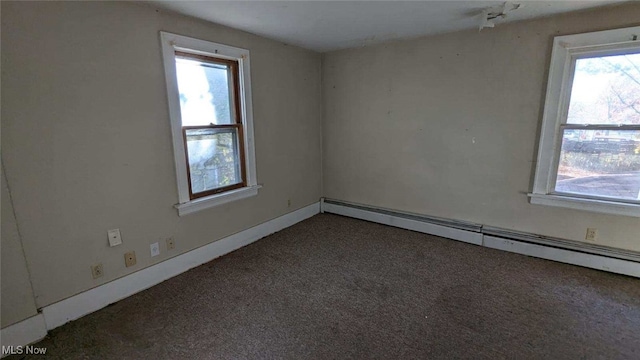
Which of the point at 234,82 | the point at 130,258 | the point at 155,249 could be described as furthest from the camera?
the point at 234,82

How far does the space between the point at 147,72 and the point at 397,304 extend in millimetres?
2607

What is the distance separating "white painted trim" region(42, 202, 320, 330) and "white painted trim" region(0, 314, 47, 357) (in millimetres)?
40

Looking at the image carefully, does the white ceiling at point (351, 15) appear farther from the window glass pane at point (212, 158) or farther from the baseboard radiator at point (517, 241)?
the baseboard radiator at point (517, 241)

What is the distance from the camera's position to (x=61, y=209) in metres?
1.94

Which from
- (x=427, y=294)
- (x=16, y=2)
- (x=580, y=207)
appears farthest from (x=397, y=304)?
(x=16, y=2)

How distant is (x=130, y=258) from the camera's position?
2.33m

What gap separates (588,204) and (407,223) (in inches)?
66.4

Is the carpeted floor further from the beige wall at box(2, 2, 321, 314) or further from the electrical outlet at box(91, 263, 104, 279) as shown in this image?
→ the beige wall at box(2, 2, 321, 314)

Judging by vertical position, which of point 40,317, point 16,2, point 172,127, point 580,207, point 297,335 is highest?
point 16,2

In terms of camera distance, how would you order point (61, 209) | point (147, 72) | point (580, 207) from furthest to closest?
point (580, 207)
point (147, 72)
point (61, 209)

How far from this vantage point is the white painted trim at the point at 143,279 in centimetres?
200

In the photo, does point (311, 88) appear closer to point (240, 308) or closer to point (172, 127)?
point (172, 127)

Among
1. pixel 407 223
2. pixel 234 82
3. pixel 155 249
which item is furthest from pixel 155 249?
pixel 407 223

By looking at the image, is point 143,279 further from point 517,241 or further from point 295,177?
point 517,241
